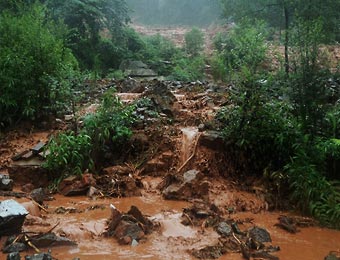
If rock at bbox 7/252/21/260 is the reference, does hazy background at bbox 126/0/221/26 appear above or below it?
above

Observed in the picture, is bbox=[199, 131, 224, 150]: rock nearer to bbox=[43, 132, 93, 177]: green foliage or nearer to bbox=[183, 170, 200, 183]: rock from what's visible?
bbox=[183, 170, 200, 183]: rock

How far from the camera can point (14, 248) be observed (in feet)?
13.4

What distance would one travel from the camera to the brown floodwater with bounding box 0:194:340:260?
4257mm

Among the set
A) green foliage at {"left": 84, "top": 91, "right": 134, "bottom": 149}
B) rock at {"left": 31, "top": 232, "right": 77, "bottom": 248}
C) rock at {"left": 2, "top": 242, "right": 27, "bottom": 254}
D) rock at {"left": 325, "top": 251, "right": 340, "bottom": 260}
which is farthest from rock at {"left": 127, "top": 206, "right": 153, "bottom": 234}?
green foliage at {"left": 84, "top": 91, "right": 134, "bottom": 149}

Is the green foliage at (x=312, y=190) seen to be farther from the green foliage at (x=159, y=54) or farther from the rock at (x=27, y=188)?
the green foliage at (x=159, y=54)

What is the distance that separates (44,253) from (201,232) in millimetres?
1903

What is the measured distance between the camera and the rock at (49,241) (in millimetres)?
4172

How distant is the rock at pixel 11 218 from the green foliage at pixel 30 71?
3.51 metres

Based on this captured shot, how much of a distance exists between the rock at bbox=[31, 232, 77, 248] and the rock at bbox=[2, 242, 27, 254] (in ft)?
0.37

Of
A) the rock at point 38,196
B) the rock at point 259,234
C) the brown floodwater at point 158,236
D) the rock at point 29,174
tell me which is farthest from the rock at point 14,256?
the rock at point 29,174

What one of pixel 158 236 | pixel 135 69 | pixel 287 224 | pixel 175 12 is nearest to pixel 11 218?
pixel 158 236

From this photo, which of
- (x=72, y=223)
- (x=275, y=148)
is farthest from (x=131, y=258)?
(x=275, y=148)

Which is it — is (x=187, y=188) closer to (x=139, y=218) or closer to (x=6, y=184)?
(x=139, y=218)

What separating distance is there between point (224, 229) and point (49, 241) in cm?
202
